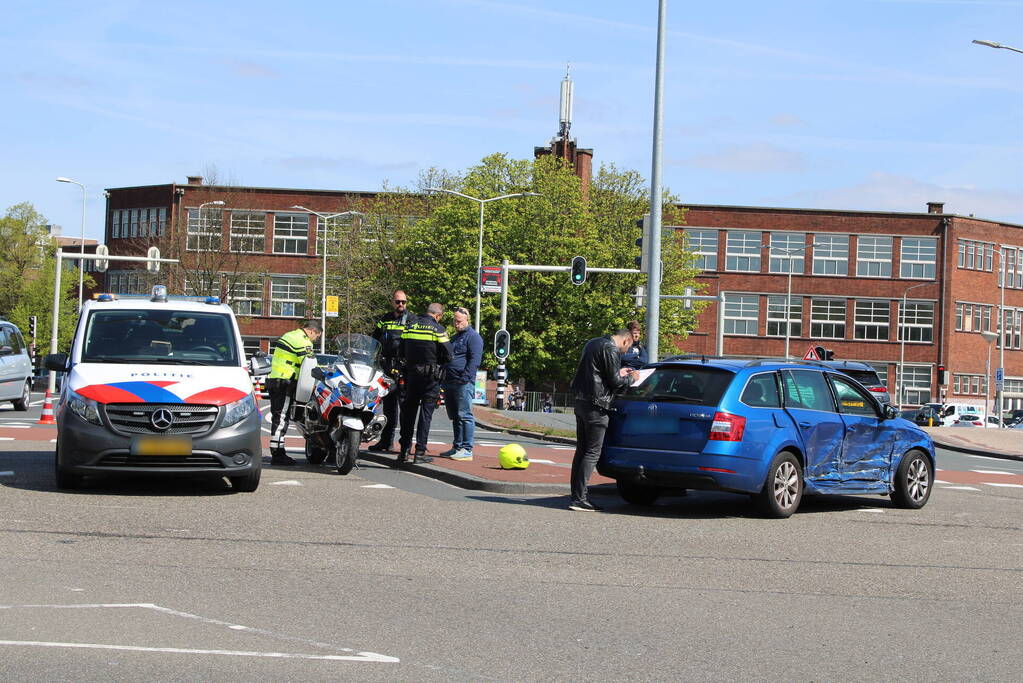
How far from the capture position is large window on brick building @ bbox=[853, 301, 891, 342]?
79.1m

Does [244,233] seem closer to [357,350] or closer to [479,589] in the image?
[357,350]

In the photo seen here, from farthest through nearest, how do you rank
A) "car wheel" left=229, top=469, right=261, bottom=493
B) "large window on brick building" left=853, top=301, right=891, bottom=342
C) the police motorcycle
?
1. "large window on brick building" left=853, top=301, right=891, bottom=342
2. the police motorcycle
3. "car wheel" left=229, top=469, right=261, bottom=493

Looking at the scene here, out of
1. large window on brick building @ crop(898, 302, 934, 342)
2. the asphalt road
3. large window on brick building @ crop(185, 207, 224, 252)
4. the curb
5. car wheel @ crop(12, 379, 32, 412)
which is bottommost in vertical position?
the curb

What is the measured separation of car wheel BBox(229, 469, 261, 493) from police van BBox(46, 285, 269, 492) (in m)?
0.01

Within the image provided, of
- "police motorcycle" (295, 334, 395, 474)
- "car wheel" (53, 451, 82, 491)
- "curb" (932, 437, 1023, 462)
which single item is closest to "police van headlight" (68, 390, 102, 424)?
"car wheel" (53, 451, 82, 491)

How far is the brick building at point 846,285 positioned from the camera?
79.0 m

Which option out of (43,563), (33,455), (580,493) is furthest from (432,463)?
(43,563)

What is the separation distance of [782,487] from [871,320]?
69876 millimetres

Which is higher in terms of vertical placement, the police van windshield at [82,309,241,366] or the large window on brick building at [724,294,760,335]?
the large window on brick building at [724,294,760,335]

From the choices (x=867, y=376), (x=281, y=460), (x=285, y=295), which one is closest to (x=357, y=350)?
(x=281, y=460)

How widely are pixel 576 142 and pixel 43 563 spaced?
75265 mm

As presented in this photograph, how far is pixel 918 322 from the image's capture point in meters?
79.1

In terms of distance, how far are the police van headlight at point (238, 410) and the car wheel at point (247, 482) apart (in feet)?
1.91

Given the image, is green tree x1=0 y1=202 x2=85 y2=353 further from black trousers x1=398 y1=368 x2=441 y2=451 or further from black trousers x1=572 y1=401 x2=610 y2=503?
black trousers x1=572 y1=401 x2=610 y2=503
